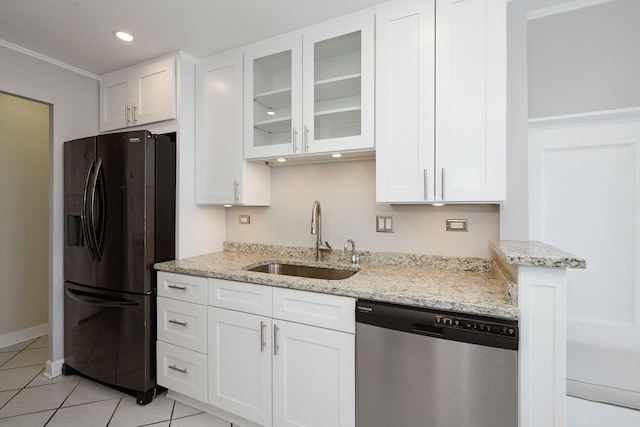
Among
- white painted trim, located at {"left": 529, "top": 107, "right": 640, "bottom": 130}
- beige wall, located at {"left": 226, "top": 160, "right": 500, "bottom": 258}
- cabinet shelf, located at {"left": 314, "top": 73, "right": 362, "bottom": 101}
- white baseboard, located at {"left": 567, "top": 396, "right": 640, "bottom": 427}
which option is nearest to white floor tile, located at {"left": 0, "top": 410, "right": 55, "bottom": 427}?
beige wall, located at {"left": 226, "top": 160, "right": 500, "bottom": 258}

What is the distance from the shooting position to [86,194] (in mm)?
2174

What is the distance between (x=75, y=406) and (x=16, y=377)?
822 millimetres

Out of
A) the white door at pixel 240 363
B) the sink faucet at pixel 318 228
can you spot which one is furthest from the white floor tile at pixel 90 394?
the sink faucet at pixel 318 228

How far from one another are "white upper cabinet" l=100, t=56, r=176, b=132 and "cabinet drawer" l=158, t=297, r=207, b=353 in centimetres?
136

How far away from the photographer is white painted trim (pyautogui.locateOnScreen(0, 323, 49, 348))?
2869 mm

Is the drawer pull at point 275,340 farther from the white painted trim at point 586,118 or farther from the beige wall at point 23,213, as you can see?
the beige wall at point 23,213

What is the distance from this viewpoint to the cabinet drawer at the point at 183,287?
1879 millimetres

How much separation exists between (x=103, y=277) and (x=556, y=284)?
2623mm

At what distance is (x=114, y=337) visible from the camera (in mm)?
2080

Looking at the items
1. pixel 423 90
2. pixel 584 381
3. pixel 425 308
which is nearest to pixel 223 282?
pixel 425 308

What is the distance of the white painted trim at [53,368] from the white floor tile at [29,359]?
0.80 feet

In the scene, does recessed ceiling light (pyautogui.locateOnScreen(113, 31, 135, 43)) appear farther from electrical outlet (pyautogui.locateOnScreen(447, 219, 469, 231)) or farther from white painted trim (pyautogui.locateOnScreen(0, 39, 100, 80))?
electrical outlet (pyautogui.locateOnScreen(447, 219, 469, 231))

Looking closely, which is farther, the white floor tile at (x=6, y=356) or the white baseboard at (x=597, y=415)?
the white floor tile at (x=6, y=356)

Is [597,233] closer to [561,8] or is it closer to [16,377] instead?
[561,8]
